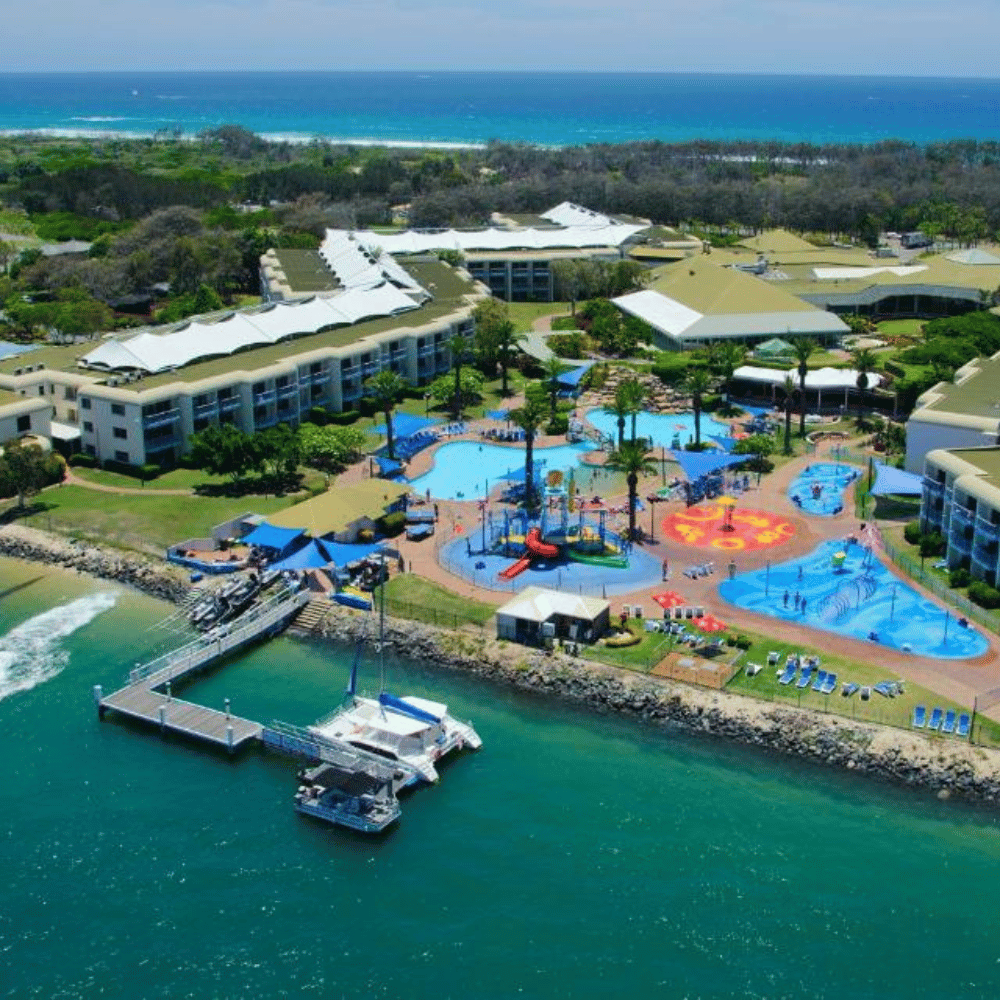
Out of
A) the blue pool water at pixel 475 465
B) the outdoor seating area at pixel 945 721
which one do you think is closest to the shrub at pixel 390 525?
the blue pool water at pixel 475 465

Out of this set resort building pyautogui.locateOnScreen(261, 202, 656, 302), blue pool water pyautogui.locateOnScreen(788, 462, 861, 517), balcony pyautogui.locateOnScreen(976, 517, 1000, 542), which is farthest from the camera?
resort building pyautogui.locateOnScreen(261, 202, 656, 302)

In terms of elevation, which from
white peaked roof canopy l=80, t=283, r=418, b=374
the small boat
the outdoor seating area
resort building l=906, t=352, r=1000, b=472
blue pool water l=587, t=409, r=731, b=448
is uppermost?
white peaked roof canopy l=80, t=283, r=418, b=374

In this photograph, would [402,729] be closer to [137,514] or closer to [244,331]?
[137,514]

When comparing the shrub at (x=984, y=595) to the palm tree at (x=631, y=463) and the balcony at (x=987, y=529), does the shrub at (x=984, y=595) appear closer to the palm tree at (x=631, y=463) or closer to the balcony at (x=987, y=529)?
the balcony at (x=987, y=529)

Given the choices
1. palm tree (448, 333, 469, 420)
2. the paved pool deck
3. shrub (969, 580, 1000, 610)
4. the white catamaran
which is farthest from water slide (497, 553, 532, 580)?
palm tree (448, 333, 469, 420)

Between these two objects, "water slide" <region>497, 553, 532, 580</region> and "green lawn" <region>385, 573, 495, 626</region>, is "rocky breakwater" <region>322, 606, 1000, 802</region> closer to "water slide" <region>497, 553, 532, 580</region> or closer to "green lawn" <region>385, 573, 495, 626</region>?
"green lawn" <region>385, 573, 495, 626</region>

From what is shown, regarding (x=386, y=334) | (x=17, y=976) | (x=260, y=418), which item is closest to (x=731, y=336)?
(x=386, y=334)

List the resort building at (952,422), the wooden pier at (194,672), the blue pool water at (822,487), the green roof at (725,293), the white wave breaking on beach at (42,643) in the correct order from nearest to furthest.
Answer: the wooden pier at (194,672) < the white wave breaking on beach at (42,643) < the resort building at (952,422) < the blue pool water at (822,487) < the green roof at (725,293)
